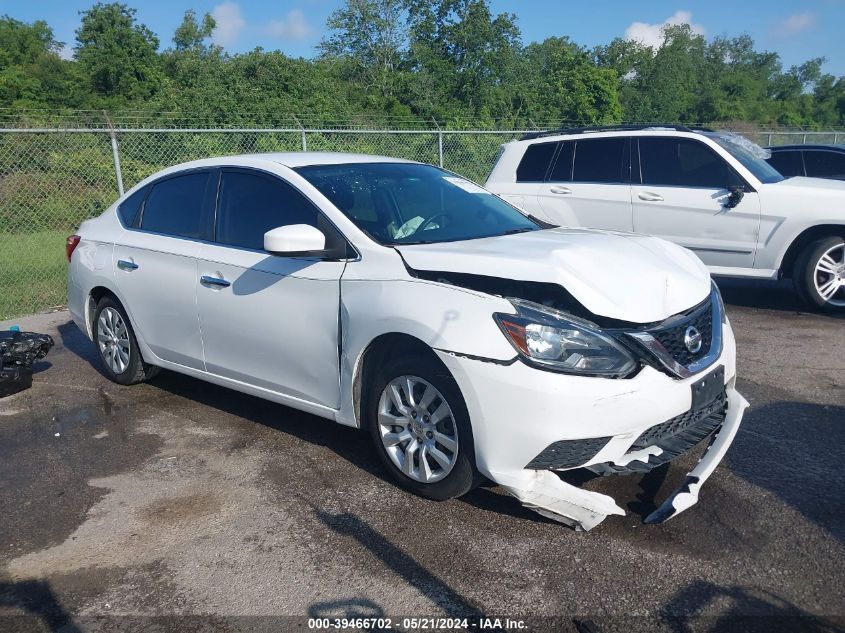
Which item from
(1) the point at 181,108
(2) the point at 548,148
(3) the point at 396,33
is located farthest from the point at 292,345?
(3) the point at 396,33

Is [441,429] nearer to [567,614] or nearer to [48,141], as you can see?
[567,614]

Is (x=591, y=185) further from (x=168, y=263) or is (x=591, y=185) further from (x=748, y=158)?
(x=168, y=263)

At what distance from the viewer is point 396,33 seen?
127 ft

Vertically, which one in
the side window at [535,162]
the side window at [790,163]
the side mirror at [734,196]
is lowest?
the side mirror at [734,196]

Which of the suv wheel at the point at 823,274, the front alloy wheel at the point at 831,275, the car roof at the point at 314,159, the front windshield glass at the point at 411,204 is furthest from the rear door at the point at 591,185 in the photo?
the car roof at the point at 314,159

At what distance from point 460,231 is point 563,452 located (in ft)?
5.29

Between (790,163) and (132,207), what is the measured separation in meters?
8.40

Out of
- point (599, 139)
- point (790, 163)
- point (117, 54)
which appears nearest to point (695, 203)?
point (599, 139)

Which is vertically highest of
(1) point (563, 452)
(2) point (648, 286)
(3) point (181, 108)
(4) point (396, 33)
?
(4) point (396, 33)

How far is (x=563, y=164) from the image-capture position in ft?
28.3

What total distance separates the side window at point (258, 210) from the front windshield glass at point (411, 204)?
0.15 meters

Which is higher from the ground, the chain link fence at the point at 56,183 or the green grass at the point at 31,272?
the chain link fence at the point at 56,183

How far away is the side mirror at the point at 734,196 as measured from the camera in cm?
750

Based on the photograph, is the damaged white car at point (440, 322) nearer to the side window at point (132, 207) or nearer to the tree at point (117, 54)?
the side window at point (132, 207)
